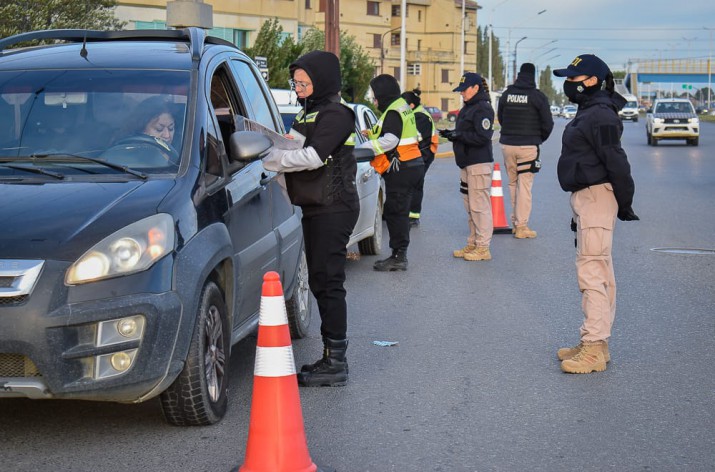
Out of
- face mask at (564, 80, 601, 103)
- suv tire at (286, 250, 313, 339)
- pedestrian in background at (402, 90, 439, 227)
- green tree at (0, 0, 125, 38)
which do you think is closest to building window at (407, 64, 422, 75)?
green tree at (0, 0, 125, 38)

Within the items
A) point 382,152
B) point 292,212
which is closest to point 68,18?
point 382,152

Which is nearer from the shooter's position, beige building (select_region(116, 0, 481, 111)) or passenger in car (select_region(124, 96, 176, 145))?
passenger in car (select_region(124, 96, 176, 145))

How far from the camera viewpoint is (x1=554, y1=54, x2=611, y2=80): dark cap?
7.23m

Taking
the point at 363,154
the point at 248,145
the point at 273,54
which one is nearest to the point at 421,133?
the point at 363,154

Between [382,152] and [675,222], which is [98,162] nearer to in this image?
[382,152]

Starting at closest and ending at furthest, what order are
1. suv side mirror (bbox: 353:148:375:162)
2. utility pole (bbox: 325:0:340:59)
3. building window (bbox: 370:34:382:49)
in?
suv side mirror (bbox: 353:148:375:162), utility pole (bbox: 325:0:340:59), building window (bbox: 370:34:382:49)

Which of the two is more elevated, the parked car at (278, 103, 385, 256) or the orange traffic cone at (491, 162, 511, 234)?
the parked car at (278, 103, 385, 256)

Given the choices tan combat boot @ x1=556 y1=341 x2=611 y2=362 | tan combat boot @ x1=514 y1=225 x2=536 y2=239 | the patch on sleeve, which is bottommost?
tan combat boot @ x1=514 y1=225 x2=536 y2=239

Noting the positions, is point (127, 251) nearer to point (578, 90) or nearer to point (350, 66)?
point (578, 90)

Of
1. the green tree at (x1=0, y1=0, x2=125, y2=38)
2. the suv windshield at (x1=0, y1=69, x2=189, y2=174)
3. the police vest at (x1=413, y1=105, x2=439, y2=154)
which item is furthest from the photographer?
the green tree at (x1=0, y1=0, x2=125, y2=38)

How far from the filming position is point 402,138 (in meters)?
11.4

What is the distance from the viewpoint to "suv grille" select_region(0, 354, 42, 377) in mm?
5066

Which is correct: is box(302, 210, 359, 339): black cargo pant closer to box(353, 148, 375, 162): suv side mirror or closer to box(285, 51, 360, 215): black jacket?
box(285, 51, 360, 215): black jacket

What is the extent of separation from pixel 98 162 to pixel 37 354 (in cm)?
127
